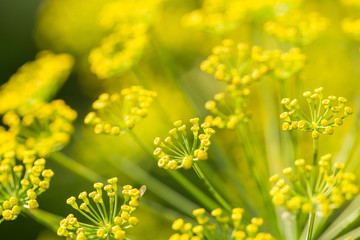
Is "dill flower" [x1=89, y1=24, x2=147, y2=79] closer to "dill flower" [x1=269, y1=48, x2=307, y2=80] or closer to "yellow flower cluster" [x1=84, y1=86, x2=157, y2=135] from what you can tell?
"yellow flower cluster" [x1=84, y1=86, x2=157, y2=135]

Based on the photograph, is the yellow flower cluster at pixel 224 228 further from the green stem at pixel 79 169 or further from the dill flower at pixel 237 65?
the green stem at pixel 79 169

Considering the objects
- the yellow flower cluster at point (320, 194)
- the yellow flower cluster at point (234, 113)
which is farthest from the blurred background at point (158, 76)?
the yellow flower cluster at point (320, 194)

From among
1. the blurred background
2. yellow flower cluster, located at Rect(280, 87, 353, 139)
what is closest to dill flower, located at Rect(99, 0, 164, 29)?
the blurred background

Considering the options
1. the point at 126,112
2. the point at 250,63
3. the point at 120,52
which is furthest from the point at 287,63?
the point at 120,52

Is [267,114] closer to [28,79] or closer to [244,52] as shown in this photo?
[244,52]

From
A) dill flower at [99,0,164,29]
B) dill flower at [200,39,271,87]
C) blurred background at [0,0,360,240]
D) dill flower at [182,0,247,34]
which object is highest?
dill flower at [99,0,164,29]

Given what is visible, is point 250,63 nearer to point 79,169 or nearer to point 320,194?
point 320,194
